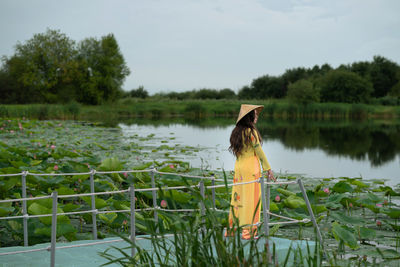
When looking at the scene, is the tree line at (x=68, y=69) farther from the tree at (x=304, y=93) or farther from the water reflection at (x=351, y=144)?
the water reflection at (x=351, y=144)

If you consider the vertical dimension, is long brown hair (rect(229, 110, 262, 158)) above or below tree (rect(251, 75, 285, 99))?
below

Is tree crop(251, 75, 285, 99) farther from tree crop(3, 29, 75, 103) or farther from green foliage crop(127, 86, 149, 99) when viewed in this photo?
tree crop(3, 29, 75, 103)

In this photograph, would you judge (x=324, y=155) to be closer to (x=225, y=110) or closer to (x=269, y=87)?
(x=225, y=110)

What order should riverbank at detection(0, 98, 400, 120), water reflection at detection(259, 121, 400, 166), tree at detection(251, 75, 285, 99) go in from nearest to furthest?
water reflection at detection(259, 121, 400, 166) < riverbank at detection(0, 98, 400, 120) < tree at detection(251, 75, 285, 99)

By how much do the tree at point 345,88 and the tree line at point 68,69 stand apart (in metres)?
18.7

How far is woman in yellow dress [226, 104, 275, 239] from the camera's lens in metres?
3.54

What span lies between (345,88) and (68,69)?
24020 mm

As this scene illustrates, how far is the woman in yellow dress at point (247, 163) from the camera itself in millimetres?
3543

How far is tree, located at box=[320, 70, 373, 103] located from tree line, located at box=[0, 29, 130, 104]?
18.7 meters

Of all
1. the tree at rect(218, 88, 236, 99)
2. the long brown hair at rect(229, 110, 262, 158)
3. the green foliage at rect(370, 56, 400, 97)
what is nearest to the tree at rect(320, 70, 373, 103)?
the green foliage at rect(370, 56, 400, 97)

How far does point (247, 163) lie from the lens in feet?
12.0

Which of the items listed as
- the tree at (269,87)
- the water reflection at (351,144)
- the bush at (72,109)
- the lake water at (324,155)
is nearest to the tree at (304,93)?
the water reflection at (351,144)

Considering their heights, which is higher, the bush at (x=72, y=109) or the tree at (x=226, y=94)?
the tree at (x=226, y=94)

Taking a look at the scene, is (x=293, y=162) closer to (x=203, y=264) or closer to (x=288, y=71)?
(x=203, y=264)
